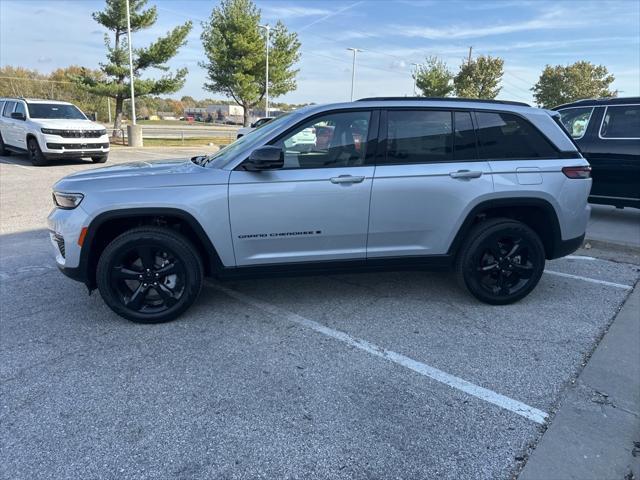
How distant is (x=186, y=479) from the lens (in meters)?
2.15

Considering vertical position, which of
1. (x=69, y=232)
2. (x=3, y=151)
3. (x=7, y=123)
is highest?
(x=7, y=123)

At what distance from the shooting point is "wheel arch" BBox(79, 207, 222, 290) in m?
3.43

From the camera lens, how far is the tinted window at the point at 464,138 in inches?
154

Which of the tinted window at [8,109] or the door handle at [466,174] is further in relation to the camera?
the tinted window at [8,109]

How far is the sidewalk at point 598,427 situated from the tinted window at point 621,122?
17.1ft

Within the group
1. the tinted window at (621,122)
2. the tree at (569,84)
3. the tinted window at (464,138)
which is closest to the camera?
the tinted window at (464,138)

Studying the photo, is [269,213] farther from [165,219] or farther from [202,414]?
[202,414]

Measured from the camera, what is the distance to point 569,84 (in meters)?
50.6

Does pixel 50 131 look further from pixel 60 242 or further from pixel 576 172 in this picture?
pixel 576 172

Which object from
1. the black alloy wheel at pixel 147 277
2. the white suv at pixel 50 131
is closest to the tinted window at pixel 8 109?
the white suv at pixel 50 131

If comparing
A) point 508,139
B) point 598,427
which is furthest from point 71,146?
point 598,427

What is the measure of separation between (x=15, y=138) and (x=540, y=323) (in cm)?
1511

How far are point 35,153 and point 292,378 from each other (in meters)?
12.9

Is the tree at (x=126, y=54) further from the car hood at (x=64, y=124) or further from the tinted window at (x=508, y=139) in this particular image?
the tinted window at (x=508, y=139)
